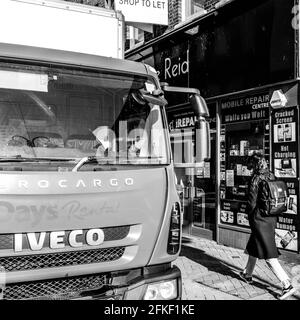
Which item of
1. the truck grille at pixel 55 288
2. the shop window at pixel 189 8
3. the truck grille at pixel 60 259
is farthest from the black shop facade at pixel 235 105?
the truck grille at pixel 55 288

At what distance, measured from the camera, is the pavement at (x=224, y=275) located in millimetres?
5594

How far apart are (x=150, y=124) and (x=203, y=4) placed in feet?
22.1

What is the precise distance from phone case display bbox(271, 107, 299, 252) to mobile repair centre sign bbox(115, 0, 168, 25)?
3834 millimetres

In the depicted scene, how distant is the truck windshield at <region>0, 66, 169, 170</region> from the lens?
341 centimetres

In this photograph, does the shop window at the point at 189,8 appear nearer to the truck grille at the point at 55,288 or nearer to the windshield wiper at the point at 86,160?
the windshield wiper at the point at 86,160

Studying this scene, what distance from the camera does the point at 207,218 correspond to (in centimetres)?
941

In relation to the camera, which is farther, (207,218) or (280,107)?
(207,218)

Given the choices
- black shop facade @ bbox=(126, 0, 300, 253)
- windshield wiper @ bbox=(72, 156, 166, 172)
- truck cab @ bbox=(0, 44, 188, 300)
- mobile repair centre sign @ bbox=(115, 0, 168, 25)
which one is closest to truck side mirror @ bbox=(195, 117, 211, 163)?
truck cab @ bbox=(0, 44, 188, 300)

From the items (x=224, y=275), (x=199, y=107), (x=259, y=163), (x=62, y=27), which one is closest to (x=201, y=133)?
(x=199, y=107)

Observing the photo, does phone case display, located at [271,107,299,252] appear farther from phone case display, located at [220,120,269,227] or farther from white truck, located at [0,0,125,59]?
white truck, located at [0,0,125,59]

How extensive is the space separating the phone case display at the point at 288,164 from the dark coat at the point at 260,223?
1.54 m
